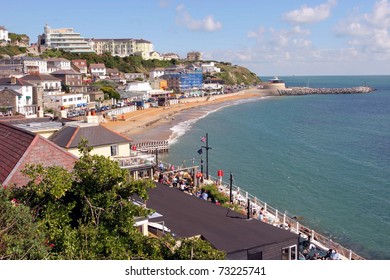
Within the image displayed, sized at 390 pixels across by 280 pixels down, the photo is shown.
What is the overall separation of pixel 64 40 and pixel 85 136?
A: 12575 cm

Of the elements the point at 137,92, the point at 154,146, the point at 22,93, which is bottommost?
the point at 154,146

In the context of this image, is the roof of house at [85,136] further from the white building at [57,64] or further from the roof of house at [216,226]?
the white building at [57,64]

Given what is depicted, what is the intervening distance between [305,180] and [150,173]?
18.2m

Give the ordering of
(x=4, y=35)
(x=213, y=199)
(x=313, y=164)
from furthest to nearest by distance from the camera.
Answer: (x=4, y=35)
(x=313, y=164)
(x=213, y=199)

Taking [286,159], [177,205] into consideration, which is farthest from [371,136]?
[177,205]

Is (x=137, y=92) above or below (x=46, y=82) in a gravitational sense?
below

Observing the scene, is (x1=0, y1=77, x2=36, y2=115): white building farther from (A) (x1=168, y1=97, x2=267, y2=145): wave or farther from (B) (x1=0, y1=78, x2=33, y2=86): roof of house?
(A) (x1=168, y1=97, x2=267, y2=145): wave

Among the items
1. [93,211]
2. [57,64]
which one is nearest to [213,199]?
[93,211]

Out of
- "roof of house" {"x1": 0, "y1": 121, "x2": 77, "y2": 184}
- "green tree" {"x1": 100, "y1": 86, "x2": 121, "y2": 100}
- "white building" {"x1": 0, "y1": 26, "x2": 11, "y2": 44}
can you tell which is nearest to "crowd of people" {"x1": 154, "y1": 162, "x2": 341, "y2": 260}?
"roof of house" {"x1": 0, "y1": 121, "x2": 77, "y2": 184}

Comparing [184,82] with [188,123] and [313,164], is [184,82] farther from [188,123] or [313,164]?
[313,164]

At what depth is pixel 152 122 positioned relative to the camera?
7769cm

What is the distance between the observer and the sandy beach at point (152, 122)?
63.7 m

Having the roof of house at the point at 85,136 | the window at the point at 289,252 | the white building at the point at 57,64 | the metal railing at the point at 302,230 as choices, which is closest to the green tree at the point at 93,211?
the window at the point at 289,252

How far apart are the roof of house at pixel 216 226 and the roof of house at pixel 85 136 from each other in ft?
24.9
